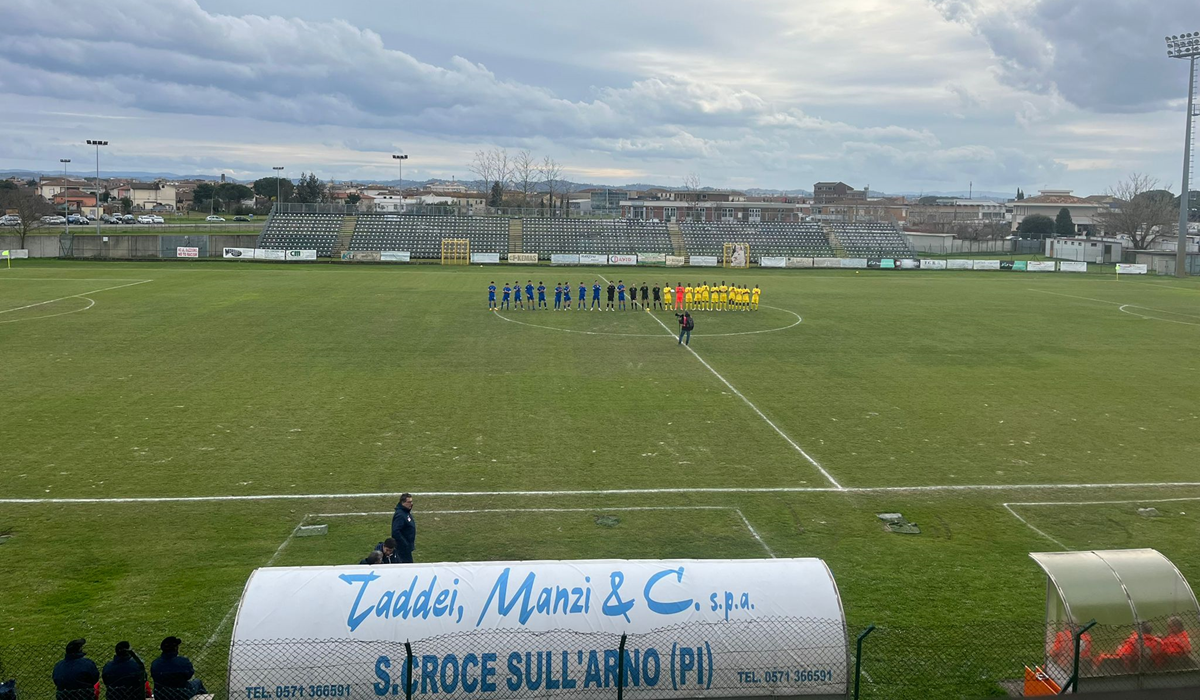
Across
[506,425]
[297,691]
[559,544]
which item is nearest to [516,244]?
[506,425]

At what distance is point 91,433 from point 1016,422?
2096 cm

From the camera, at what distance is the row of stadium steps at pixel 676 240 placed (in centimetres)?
8531

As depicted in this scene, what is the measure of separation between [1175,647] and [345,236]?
79.0m

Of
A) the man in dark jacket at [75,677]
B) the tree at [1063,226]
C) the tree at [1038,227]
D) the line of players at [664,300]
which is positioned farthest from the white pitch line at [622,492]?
the tree at [1063,226]

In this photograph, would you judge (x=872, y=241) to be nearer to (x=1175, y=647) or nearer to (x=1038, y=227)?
(x=1038, y=227)

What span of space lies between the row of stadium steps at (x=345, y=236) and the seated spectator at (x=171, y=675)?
69689 millimetres

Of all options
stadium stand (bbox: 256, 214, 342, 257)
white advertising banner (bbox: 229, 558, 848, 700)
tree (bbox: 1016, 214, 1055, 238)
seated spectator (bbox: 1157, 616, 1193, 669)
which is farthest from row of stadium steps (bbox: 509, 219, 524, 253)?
seated spectator (bbox: 1157, 616, 1193, 669)

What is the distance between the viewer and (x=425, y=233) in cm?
8238

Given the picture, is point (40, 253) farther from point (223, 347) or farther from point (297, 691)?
point (297, 691)

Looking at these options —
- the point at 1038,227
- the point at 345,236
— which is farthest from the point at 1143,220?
the point at 345,236

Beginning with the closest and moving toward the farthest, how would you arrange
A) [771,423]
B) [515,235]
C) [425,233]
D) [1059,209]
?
[771,423] < [425,233] < [515,235] < [1059,209]

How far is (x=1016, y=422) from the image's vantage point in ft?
72.0

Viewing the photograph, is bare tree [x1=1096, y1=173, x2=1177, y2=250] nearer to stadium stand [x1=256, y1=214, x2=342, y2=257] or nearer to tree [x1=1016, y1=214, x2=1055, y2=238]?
tree [x1=1016, y1=214, x2=1055, y2=238]

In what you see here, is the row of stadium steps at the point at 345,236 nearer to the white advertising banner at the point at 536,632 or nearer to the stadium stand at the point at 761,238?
the stadium stand at the point at 761,238
